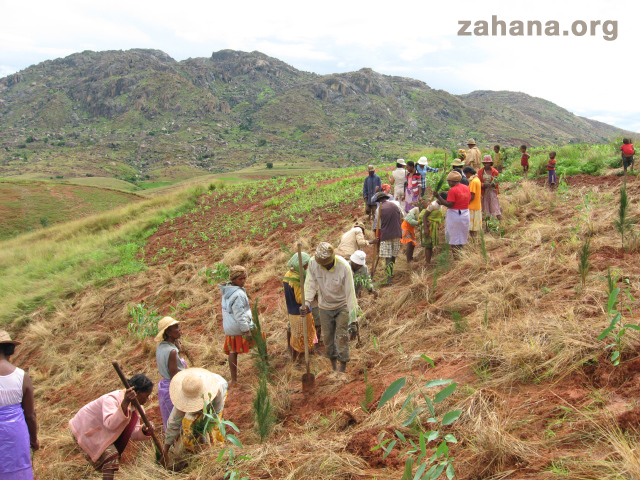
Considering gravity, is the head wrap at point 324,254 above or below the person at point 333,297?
above

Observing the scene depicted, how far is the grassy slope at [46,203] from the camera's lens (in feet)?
97.8

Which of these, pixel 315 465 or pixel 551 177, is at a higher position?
pixel 551 177

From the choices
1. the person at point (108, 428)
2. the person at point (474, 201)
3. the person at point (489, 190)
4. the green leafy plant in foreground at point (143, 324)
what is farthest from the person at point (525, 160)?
the person at point (108, 428)

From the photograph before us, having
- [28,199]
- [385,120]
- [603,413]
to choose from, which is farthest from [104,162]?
[603,413]

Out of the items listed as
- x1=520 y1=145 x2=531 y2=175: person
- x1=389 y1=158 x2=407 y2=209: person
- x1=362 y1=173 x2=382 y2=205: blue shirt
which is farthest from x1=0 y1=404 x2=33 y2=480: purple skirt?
Answer: x1=520 y1=145 x2=531 y2=175: person

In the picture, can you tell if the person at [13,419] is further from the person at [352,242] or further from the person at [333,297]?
the person at [352,242]

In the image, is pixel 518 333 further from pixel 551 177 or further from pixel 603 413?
pixel 551 177

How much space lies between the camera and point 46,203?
32.8 metres

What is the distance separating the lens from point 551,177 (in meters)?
9.73

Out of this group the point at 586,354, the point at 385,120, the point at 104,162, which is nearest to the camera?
the point at 586,354

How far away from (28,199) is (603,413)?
39.2m

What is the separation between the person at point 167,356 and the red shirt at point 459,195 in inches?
164

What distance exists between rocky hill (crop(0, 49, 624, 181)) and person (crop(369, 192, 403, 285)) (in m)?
71.8

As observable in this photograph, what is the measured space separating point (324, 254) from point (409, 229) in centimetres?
305
